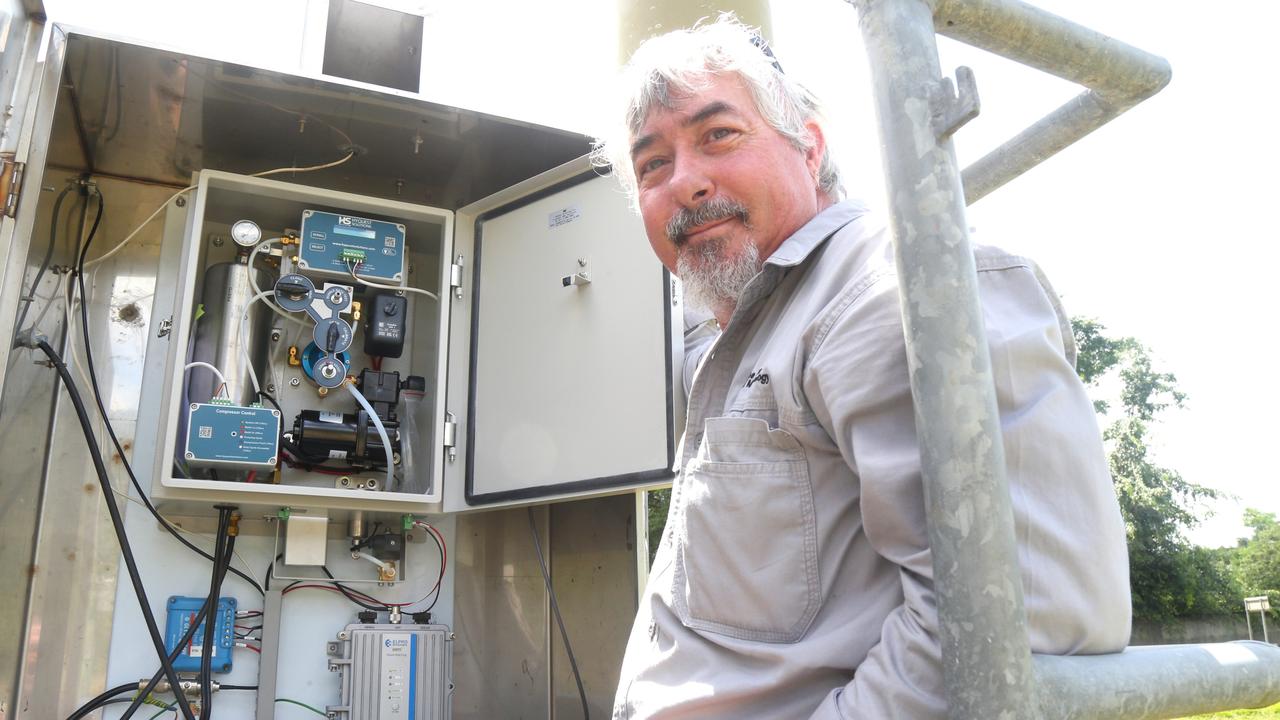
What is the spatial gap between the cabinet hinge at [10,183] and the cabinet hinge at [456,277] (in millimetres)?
1160

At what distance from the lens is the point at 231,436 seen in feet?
7.64

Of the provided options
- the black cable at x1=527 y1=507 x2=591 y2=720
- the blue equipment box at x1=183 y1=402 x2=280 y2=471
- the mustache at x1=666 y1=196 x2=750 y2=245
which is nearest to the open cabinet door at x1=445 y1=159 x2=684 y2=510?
the black cable at x1=527 y1=507 x2=591 y2=720

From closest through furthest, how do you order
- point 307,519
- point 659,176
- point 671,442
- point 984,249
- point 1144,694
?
point 1144,694 → point 984,249 → point 659,176 → point 671,442 → point 307,519

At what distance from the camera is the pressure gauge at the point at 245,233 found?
8.37 feet

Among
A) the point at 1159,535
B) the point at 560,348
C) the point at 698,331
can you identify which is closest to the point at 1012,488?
the point at 698,331

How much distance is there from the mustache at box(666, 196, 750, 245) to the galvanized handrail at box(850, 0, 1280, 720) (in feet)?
2.43

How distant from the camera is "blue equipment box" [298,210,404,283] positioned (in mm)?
2670

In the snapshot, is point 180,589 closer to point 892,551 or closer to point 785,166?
point 785,166

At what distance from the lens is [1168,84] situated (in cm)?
89

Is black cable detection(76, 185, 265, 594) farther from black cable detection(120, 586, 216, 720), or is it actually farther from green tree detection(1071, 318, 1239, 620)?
green tree detection(1071, 318, 1239, 620)

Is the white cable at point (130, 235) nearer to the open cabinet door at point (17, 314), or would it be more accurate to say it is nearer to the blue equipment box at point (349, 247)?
A: the open cabinet door at point (17, 314)

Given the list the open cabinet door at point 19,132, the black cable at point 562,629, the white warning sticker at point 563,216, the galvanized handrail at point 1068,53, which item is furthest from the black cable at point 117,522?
the galvanized handrail at point 1068,53

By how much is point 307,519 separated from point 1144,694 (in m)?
2.28

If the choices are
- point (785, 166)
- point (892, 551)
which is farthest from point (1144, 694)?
point (785, 166)
